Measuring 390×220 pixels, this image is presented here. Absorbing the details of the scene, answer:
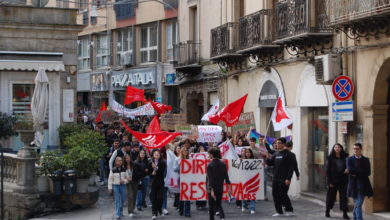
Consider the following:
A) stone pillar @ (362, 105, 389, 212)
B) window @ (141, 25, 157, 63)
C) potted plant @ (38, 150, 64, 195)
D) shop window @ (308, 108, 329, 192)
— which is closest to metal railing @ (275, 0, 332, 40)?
shop window @ (308, 108, 329, 192)

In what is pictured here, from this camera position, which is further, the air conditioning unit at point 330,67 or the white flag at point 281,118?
the white flag at point 281,118

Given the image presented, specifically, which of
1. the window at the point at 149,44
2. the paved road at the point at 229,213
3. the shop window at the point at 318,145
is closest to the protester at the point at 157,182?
the paved road at the point at 229,213

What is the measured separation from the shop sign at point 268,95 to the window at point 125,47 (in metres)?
17.1

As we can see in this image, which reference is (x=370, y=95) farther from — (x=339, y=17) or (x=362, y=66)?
(x=339, y=17)

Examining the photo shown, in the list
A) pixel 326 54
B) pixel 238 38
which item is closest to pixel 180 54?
pixel 238 38

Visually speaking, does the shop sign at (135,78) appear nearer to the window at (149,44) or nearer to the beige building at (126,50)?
the beige building at (126,50)

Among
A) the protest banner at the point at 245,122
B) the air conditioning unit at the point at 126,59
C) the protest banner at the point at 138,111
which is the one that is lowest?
the protest banner at the point at 245,122

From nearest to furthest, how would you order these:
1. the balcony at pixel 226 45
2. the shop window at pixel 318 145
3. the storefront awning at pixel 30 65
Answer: the shop window at pixel 318 145 < the storefront awning at pixel 30 65 < the balcony at pixel 226 45

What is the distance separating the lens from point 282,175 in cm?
1662

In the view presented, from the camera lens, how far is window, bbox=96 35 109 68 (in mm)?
42750

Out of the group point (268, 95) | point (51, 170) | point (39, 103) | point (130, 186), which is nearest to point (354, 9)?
point (130, 186)

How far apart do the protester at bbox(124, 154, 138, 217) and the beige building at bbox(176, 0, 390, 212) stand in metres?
4.78

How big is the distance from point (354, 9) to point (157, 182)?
18.8ft

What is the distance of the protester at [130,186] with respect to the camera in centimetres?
1723
